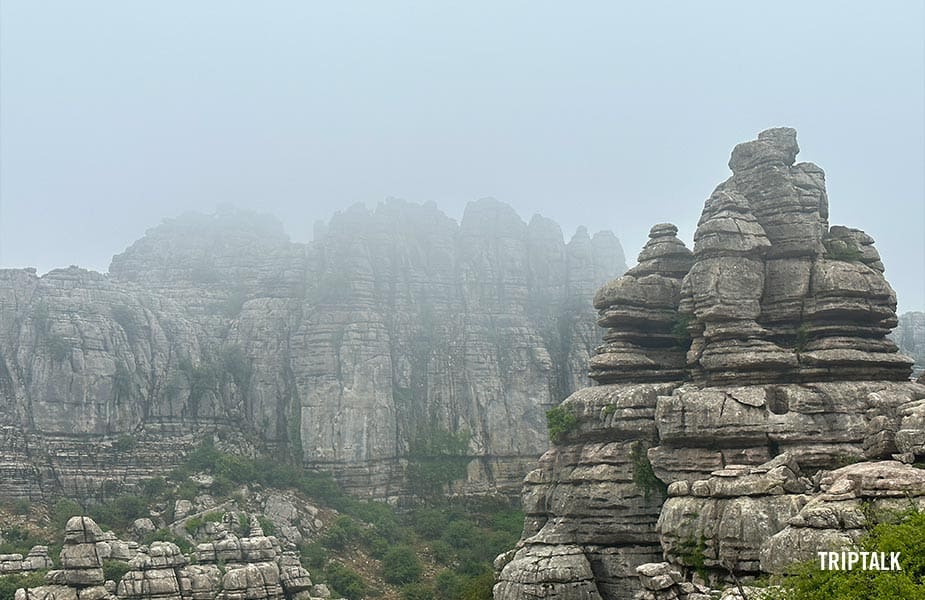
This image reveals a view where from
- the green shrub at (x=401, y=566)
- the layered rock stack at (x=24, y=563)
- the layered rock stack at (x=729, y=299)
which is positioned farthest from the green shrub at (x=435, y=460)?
the layered rock stack at (x=729, y=299)

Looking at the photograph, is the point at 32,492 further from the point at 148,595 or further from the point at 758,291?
the point at 758,291

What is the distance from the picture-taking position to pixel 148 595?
28.9 m

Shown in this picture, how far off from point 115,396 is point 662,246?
40090 mm

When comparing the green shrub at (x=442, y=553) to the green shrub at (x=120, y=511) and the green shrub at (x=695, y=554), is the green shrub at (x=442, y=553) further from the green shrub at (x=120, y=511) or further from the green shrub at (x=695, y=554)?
the green shrub at (x=695, y=554)

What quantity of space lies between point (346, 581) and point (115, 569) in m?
16.3

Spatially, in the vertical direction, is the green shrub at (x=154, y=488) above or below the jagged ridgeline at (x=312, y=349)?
below

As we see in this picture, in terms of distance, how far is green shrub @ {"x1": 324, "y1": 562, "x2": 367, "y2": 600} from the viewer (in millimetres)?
51875

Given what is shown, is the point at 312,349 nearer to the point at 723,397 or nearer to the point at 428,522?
the point at 428,522

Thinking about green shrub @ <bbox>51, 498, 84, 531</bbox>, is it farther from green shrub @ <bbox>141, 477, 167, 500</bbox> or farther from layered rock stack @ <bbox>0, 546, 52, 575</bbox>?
layered rock stack @ <bbox>0, 546, 52, 575</bbox>

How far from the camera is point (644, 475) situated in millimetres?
37344

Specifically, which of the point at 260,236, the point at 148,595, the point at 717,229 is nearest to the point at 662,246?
the point at 717,229

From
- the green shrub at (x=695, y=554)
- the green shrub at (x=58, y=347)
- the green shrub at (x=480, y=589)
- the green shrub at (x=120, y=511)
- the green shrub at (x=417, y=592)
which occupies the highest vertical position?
the green shrub at (x=58, y=347)

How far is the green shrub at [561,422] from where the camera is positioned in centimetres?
4066

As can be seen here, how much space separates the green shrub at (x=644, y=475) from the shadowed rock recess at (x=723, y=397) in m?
Result: 0.05
